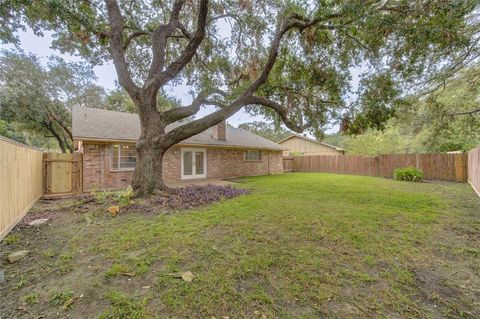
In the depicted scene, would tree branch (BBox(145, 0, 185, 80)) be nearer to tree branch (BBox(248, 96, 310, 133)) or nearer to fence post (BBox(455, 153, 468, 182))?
tree branch (BBox(248, 96, 310, 133))

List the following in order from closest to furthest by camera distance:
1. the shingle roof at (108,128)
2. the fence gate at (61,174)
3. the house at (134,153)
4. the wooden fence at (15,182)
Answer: the wooden fence at (15,182), the fence gate at (61,174), the shingle roof at (108,128), the house at (134,153)

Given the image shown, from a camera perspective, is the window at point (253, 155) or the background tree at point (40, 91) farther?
the window at point (253, 155)

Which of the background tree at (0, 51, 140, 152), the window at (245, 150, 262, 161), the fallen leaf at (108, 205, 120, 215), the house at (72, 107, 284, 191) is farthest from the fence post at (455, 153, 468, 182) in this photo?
the background tree at (0, 51, 140, 152)

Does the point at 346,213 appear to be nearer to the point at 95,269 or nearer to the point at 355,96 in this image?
the point at 355,96

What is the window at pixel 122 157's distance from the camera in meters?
9.58

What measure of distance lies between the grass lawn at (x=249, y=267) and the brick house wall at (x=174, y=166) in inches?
172

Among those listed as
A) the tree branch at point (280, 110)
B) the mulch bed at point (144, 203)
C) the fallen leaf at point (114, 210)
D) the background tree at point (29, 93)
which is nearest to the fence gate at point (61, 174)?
→ the mulch bed at point (144, 203)

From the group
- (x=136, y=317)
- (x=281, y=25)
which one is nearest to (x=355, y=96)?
(x=281, y=25)

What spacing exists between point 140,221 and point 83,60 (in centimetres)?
774

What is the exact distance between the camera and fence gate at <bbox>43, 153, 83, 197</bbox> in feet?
26.0

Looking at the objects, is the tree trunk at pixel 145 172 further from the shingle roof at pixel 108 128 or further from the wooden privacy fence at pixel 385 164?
the wooden privacy fence at pixel 385 164

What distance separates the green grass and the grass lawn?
16 millimetres

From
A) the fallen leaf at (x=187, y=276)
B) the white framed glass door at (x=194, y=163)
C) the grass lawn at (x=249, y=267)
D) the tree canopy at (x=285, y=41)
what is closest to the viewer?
the grass lawn at (x=249, y=267)

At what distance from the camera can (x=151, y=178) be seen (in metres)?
7.09
